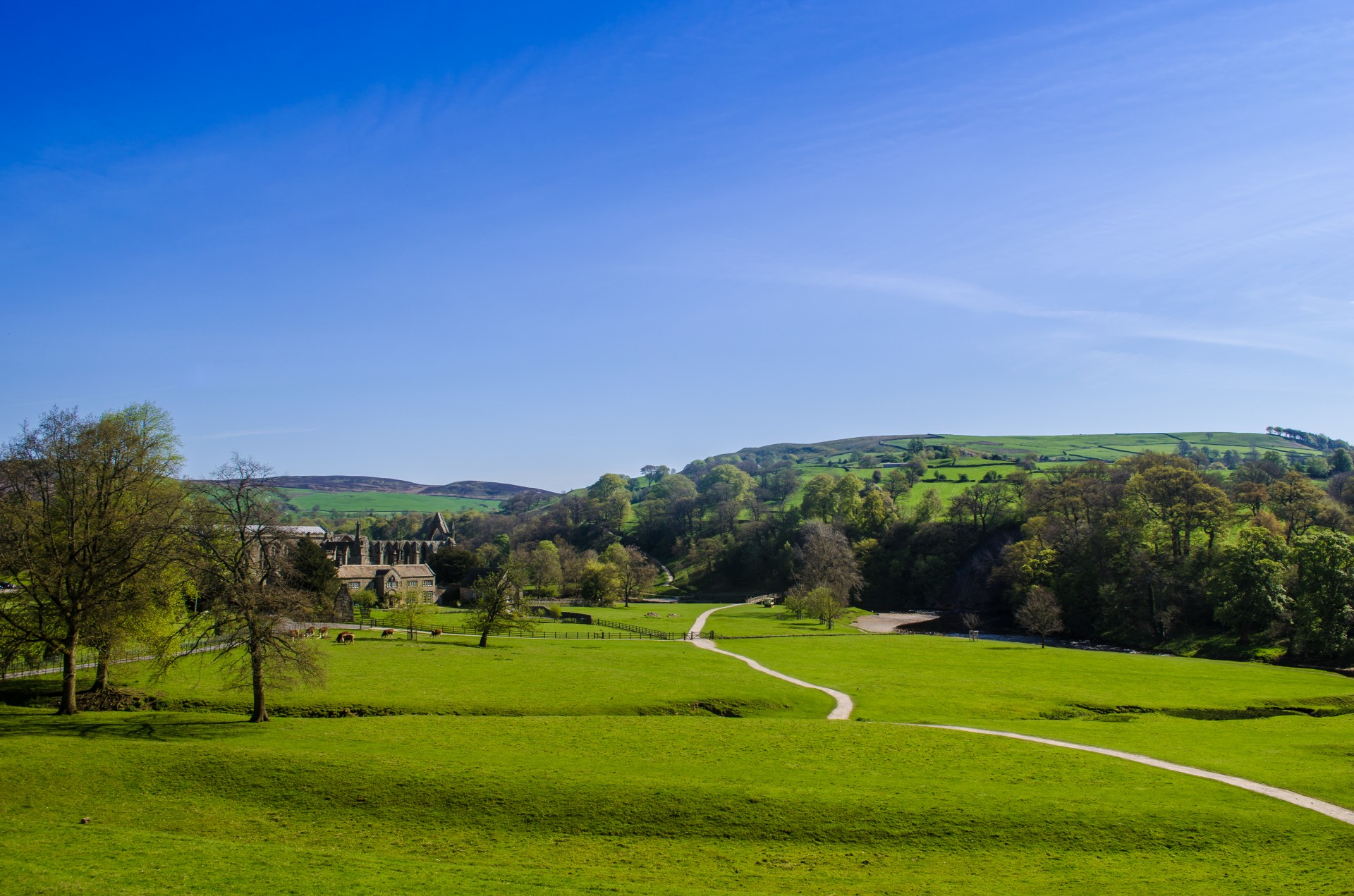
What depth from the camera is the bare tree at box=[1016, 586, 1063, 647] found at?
254ft

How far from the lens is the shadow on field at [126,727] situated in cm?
2978

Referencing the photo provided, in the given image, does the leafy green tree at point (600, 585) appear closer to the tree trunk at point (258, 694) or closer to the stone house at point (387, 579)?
the stone house at point (387, 579)

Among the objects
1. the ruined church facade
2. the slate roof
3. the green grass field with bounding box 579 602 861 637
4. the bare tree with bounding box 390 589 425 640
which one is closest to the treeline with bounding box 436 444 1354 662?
the green grass field with bounding box 579 602 861 637

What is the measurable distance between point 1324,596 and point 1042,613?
80.3ft

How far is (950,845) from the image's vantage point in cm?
2142

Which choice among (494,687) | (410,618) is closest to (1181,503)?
(494,687)

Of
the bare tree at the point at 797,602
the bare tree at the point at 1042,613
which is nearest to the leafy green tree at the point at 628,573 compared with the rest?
the bare tree at the point at 797,602

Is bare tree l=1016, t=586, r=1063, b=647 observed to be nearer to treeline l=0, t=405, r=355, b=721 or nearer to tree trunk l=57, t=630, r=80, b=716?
treeline l=0, t=405, r=355, b=721

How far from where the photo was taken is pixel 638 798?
2352 centimetres

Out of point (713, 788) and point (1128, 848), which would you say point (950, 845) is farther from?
point (713, 788)

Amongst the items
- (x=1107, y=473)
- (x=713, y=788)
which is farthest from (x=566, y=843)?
(x=1107, y=473)

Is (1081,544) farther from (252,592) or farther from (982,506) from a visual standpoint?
(252,592)

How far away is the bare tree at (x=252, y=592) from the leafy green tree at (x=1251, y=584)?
7422cm

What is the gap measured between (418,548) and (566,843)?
335 ft
